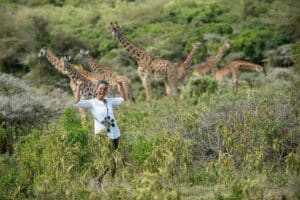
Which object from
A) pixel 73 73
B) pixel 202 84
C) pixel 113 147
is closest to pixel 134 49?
pixel 202 84

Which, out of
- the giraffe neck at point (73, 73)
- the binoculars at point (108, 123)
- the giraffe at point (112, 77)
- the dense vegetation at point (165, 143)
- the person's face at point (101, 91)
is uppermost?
the person's face at point (101, 91)

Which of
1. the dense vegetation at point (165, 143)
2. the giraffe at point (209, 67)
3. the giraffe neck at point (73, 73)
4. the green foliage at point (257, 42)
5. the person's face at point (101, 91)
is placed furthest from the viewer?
the green foliage at point (257, 42)

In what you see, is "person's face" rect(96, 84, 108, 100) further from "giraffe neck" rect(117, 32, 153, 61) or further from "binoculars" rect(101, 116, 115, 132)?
"giraffe neck" rect(117, 32, 153, 61)

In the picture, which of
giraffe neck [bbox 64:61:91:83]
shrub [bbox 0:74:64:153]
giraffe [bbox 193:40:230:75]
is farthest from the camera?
giraffe [bbox 193:40:230:75]

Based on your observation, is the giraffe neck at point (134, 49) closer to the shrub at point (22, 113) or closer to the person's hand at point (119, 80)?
the person's hand at point (119, 80)

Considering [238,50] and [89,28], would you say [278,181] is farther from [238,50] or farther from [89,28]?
[89,28]

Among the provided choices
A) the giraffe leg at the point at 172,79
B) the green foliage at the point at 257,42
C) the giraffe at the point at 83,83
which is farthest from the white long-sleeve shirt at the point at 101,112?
the green foliage at the point at 257,42

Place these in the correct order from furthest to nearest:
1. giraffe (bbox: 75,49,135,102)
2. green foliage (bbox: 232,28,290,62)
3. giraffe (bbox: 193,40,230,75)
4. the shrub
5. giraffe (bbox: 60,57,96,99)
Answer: green foliage (bbox: 232,28,290,62) → giraffe (bbox: 193,40,230,75) → giraffe (bbox: 75,49,135,102) → giraffe (bbox: 60,57,96,99) → the shrub

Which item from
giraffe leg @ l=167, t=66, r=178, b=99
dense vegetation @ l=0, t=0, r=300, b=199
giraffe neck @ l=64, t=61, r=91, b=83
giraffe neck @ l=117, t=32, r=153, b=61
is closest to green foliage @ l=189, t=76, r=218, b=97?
dense vegetation @ l=0, t=0, r=300, b=199

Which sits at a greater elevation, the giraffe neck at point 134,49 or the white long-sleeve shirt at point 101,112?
the white long-sleeve shirt at point 101,112

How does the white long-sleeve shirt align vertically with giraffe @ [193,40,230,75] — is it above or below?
above

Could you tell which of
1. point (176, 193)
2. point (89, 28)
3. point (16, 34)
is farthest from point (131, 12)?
point (176, 193)

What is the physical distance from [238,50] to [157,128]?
41.3 ft

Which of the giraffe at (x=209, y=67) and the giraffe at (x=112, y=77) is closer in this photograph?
the giraffe at (x=112, y=77)
